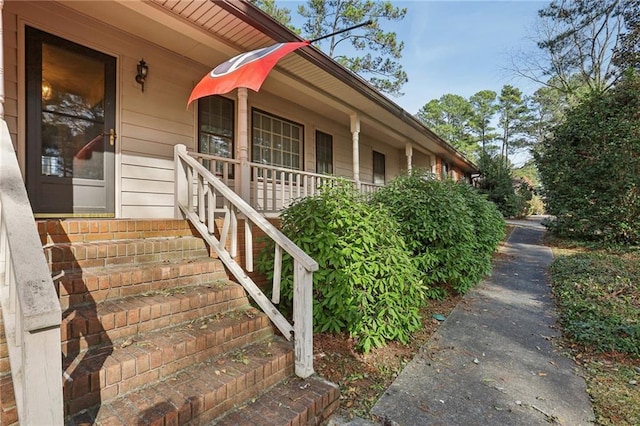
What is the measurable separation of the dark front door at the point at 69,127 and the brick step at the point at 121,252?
139 cm

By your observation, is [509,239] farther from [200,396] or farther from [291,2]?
[291,2]

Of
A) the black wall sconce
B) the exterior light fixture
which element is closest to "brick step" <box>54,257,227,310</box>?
the exterior light fixture

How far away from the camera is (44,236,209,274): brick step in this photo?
2.49 m

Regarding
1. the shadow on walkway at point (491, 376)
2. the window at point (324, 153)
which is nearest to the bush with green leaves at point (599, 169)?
the shadow on walkway at point (491, 376)

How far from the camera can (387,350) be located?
10.8 feet

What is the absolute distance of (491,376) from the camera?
2912mm

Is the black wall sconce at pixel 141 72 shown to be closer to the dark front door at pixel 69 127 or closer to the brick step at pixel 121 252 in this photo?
the dark front door at pixel 69 127

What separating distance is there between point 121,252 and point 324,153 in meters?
6.03

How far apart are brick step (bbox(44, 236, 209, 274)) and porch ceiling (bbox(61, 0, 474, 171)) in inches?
98.8

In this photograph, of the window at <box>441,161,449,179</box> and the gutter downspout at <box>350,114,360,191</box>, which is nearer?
the gutter downspout at <box>350,114,360,191</box>

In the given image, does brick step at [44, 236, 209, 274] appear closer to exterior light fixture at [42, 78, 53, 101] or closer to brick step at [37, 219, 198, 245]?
brick step at [37, 219, 198, 245]

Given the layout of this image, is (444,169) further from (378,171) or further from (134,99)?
(134,99)

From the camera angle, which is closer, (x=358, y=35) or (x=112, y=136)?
(x=112, y=136)

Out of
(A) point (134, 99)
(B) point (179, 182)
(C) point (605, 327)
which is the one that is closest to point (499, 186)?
(C) point (605, 327)
